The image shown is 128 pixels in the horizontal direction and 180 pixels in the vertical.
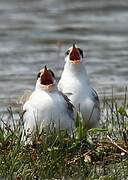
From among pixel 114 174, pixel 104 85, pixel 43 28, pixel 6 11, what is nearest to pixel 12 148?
pixel 114 174

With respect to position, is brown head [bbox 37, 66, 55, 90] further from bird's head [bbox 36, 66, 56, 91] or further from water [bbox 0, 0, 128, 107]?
water [bbox 0, 0, 128, 107]

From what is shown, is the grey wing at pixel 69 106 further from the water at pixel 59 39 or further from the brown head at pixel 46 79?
the water at pixel 59 39

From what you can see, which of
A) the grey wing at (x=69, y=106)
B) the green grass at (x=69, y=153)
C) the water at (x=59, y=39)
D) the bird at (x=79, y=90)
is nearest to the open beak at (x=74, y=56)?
the bird at (x=79, y=90)

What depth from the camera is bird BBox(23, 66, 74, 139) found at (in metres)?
8.17

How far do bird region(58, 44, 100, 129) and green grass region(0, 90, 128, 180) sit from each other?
14.9 inches

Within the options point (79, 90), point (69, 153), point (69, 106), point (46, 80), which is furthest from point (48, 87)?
point (69, 153)

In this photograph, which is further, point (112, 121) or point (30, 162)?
point (112, 121)

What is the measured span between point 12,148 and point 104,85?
536cm

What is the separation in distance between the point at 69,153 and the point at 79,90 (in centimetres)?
127

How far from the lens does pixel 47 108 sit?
8.21 metres

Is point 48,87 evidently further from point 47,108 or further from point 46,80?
point 47,108

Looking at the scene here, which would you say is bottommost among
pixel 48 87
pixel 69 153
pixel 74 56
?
pixel 69 153

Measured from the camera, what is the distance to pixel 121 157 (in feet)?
25.6

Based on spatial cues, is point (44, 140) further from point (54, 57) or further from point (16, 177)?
point (54, 57)
